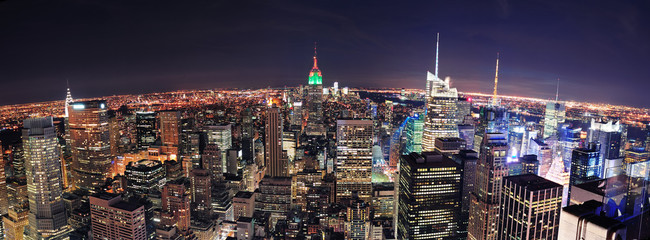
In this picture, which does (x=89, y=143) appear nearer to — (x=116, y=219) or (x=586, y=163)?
(x=116, y=219)

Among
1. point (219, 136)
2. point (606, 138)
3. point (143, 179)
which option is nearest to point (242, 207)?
point (143, 179)

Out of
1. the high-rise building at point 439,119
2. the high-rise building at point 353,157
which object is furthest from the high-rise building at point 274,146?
the high-rise building at point 439,119

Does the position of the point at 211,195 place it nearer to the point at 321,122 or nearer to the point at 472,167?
the point at 472,167

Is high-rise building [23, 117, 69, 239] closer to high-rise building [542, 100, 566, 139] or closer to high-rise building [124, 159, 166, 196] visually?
high-rise building [124, 159, 166, 196]

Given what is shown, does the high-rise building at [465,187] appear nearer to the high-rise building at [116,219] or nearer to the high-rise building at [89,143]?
the high-rise building at [116,219]

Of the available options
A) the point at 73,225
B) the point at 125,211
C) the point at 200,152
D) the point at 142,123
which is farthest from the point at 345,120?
the point at 142,123

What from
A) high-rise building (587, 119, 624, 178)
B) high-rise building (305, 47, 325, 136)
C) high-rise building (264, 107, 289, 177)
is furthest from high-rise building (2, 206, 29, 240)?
high-rise building (587, 119, 624, 178)
